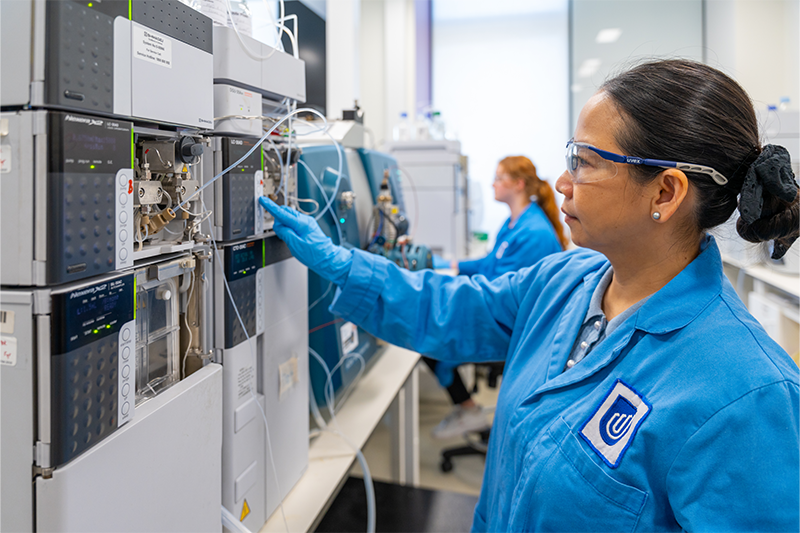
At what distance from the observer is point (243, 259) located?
96 centimetres

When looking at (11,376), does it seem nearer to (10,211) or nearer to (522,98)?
(10,211)

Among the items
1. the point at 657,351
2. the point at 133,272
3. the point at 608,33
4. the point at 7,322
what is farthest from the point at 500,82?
the point at 7,322

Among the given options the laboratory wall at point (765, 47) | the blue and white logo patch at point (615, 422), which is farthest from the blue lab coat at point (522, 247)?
the laboratory wall at point (765, 47)

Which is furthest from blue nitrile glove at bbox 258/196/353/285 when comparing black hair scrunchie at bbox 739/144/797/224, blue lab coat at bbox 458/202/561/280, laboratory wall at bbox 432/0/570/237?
laboratory wall at bbox 432/0/570/237

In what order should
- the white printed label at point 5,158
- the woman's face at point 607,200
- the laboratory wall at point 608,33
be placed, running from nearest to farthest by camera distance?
the white printed label at point 5,158 → the woman's face at point 607,200 → the laboratory wall at point 608,33

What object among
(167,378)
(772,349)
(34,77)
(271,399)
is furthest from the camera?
(271,399)

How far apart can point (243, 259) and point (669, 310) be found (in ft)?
2.42

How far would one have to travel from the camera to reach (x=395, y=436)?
2.03 metres

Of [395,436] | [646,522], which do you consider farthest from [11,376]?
[395,436]

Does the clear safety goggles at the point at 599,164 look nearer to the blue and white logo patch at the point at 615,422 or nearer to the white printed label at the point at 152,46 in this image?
the blue and white logo patch at the point at 615,422

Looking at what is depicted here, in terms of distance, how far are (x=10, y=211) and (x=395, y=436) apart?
1.70m

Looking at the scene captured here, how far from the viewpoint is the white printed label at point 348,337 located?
5.01 ft

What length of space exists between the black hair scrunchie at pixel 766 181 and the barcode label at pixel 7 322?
0.99m

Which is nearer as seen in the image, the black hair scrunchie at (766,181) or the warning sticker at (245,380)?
the black hair scrunchie at (766,181)
